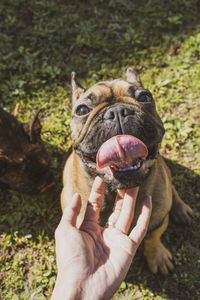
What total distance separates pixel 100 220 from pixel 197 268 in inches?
61.0

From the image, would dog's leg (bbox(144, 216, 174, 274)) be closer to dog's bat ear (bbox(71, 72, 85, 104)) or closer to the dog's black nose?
the dog's black nose

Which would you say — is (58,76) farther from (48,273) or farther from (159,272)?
(159,272)

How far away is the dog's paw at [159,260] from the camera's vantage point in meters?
3.39

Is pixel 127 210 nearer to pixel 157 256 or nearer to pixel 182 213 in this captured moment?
pixel 157 256

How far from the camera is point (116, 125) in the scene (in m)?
2.27

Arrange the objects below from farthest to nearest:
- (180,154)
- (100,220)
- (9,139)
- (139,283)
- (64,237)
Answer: (180,154) → (139,283) → (9,139) → (100,220) → (64,237)

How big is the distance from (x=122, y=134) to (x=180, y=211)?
1.91 meters

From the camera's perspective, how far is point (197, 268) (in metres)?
3.49

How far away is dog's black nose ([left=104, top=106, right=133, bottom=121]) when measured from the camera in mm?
2278

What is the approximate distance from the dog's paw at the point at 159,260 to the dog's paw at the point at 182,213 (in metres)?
0.44

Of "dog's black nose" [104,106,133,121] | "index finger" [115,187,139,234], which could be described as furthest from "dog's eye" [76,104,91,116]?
Result: "index finger" [115,187,139,234]

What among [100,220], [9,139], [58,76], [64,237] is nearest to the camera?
[64,237]

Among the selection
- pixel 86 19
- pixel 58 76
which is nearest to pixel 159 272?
pixel 58 76

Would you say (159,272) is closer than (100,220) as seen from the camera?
No
